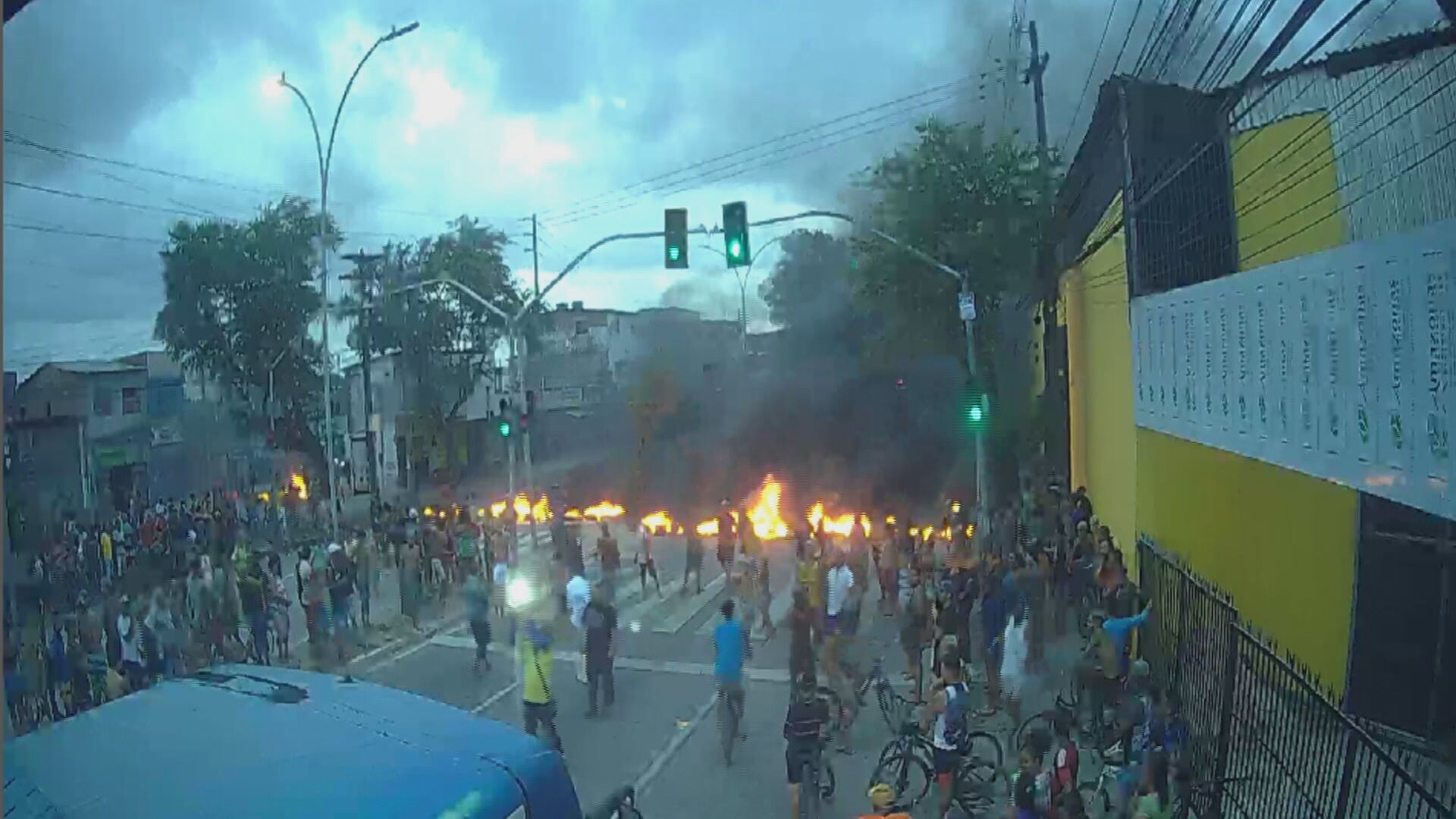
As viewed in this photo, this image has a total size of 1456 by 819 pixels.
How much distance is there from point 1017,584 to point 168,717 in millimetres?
8477

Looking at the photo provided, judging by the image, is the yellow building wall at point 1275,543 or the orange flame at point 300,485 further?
the orange flame at point 300,485

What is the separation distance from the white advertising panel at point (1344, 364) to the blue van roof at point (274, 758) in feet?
11.0

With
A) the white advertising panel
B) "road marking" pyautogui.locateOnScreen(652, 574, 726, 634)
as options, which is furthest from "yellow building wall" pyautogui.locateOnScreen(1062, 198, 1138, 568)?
"road marking" pyautogui.locateOnScreen(652, 574, 726, 634)

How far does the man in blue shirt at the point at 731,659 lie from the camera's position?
841cm

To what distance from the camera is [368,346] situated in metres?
16.8

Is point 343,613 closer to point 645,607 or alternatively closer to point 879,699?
point 645,607

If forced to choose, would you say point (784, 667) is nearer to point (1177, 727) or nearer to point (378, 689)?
point (1177, 727)

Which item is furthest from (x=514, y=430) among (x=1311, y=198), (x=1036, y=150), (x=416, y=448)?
(x=1311, y=198)

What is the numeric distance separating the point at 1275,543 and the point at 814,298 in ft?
73.9

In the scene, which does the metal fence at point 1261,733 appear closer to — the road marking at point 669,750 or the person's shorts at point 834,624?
the person's shorts at point 834,624

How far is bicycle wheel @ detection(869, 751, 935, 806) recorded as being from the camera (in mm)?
7293

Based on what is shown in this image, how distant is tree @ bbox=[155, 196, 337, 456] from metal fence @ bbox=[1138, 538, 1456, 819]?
6.05 meters

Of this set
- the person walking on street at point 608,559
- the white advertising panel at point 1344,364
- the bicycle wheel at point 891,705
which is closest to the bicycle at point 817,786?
the bicycle wheel at point 891,705

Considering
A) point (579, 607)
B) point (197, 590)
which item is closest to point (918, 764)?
point (579, 607)
